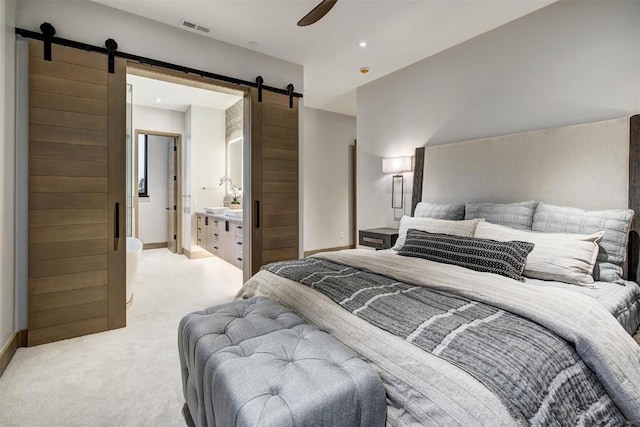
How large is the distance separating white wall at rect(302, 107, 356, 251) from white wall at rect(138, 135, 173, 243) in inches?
121

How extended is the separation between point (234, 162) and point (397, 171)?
3269 mm

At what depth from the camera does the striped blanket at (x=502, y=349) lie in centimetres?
104

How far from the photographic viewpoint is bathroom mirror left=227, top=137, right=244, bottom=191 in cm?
583

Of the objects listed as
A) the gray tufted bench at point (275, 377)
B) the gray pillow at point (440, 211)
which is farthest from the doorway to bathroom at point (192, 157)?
the gray tufted bench at point (275, 377)

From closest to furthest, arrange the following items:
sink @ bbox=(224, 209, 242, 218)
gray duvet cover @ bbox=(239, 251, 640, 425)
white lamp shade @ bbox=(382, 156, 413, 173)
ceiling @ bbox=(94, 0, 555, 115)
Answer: gray duvet cover @ bbox=(239, 251, 640, 425)
ceiling @ bbox=(94, 0, 555, 115)
white lamp shade @ bbox=(382, 156, 413, 173)
sink @ bbox=(224, 209, 242, 218)

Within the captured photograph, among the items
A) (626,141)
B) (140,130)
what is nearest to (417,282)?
(626,141)

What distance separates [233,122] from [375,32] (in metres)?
3.35

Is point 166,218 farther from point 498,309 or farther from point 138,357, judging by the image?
point 498,309

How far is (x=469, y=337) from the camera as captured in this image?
1.21 m

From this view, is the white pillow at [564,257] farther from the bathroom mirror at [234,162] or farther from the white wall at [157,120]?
the white wall at [157,120]

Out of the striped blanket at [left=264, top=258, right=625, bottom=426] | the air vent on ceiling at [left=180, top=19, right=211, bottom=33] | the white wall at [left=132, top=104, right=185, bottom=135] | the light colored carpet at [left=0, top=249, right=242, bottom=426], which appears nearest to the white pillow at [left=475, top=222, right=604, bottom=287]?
the striped blanket at [left=264, top=258, right=625, bottom=426]

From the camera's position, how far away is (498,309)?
1490 millimetres

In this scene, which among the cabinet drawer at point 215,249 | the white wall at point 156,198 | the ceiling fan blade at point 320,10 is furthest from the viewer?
the white wall at point 156,198

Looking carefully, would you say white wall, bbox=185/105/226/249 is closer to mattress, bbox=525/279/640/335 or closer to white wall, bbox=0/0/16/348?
white wall, bbox=0/0/16/348
